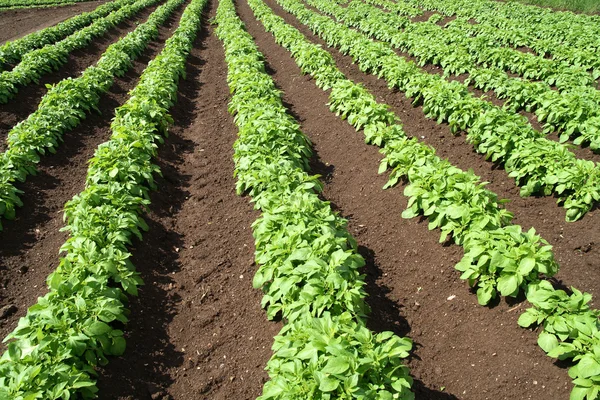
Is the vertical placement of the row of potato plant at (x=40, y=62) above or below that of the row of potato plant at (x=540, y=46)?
above

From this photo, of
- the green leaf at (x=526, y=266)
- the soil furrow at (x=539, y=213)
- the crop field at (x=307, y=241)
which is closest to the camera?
the crop field at (x=307, y=241)

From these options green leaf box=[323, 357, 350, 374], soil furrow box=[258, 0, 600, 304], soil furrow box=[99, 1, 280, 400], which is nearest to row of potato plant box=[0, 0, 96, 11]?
soil furrow box=[99, 1, 280, 400]

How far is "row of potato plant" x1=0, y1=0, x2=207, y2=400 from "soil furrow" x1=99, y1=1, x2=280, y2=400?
28 centimetres

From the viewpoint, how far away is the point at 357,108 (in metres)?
8.92

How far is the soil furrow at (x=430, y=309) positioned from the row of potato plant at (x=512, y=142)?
183cm

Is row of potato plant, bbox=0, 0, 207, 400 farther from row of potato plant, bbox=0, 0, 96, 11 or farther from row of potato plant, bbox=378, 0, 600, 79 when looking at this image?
row of potato plant, bbox=0, 0, 96, 11

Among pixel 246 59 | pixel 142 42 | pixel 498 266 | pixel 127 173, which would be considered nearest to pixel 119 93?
pixel 246 59

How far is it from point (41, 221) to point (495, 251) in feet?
21.8

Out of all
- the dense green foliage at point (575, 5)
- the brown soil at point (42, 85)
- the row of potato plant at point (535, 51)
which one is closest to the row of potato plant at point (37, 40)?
the brown soil at point (42, 85)

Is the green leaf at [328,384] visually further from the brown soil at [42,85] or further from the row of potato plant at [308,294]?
the brown soil at [42,85]

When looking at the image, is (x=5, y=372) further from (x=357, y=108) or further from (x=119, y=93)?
(x=119, y=93)

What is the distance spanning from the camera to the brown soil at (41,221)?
534cm

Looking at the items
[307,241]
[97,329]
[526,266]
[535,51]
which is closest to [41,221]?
[97,329]

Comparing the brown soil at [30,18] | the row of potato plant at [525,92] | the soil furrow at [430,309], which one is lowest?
the soil furrow at [430,309]
